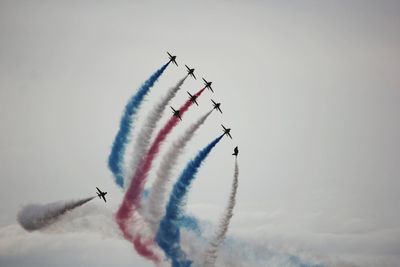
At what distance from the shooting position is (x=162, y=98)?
113 m

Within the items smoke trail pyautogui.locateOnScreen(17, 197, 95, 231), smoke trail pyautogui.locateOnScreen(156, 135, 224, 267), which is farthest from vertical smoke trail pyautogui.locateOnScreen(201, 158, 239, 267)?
smoke trail pyautogui.locateOnScreen(17, 197, 95, 231)

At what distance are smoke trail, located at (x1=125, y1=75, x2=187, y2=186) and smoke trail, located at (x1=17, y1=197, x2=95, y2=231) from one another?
1024 cm

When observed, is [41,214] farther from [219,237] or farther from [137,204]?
[219,237]

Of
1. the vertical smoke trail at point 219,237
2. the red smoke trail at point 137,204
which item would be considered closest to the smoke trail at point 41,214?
the red smoke trail at point 137,204

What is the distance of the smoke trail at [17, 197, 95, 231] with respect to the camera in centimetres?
10550

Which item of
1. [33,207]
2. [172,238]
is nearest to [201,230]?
[172,238]

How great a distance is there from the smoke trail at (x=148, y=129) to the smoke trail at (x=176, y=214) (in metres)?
7.93

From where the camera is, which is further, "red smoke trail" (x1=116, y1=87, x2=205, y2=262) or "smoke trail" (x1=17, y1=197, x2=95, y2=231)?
"red smoke trail" (x1=116, y1=87, x2=205, y2=262)

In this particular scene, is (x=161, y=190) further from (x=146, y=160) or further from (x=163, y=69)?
(x=163, y=69)

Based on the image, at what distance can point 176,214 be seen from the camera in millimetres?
106500

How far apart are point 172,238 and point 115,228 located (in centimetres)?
950

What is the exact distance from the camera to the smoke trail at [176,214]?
347ft

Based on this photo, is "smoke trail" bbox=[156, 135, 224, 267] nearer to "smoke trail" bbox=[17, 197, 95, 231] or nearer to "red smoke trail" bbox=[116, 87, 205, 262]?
"red smoke trail" bbox=[116, 87, 205, 262]

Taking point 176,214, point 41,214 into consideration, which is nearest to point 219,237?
point 176,214
